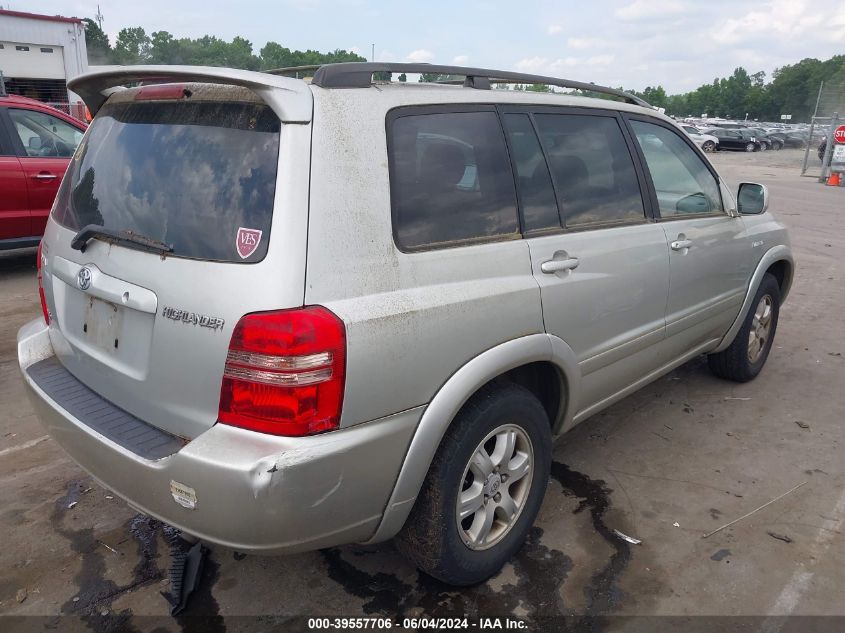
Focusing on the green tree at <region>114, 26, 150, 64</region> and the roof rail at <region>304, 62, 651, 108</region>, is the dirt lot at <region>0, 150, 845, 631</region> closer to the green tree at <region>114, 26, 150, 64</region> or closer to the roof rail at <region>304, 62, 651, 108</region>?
the roof rail at <region>304, 62, 651, 108</region>

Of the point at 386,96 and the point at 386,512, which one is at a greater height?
the point at 386,96

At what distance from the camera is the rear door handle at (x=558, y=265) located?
102 inches

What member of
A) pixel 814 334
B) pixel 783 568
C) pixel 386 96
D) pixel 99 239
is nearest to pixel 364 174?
pixel 386 96

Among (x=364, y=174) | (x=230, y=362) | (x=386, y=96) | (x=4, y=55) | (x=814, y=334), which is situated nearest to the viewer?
(x=230, y=362)

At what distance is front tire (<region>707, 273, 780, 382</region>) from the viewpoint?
4461mm

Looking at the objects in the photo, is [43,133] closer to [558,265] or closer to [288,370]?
[558,265]

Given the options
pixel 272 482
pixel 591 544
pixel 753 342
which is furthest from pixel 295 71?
pixel 753 342

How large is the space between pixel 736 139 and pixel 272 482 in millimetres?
43631

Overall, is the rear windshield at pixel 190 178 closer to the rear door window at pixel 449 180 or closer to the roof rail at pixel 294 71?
the rear door window at pixel 449 180

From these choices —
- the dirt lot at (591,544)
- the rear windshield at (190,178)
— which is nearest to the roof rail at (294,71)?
the rear windshield at (190,178)

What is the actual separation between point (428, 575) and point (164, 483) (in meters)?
1.17

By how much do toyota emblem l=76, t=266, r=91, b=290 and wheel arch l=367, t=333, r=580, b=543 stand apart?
125cm

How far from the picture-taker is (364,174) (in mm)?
2068

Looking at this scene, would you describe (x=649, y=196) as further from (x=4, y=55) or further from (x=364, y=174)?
(x=4, y=55)
